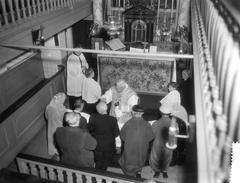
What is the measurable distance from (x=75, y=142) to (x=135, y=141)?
1069mm

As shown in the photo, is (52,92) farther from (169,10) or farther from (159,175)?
(169,10)

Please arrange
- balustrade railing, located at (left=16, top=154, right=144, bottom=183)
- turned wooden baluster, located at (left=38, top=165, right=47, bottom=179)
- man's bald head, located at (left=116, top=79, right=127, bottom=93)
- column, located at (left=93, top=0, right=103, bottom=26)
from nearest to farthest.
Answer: balustrade railing, located at (left=16, top=154, right=144, bottom=183)
turned wooden baluster, located at (left=38, top=165, right=47, bottom=179)
man's bald head, located at (left=116, top=79, right=127, bottom=93)
column, located at (left=93, top=0, right=103, bottom=26)

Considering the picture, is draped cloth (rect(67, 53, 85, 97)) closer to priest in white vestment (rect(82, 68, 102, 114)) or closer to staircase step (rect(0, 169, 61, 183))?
priest in white vestment (rect(82, 68, 102, 114))

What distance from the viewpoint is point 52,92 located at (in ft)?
25.6

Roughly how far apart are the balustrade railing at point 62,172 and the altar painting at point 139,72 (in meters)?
4.79

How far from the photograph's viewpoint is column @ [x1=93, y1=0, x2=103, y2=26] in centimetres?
1105

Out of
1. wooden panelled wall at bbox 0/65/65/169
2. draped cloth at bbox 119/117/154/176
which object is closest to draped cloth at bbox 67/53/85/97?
wooden panelled wall at bbox 0/65/65/169

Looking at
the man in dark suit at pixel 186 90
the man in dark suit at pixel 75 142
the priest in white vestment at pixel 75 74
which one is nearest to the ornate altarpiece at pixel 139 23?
the man in dark suit at pixel 186 90

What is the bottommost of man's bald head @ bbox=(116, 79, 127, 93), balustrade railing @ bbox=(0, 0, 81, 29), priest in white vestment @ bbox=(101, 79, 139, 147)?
priest in white vestment @ bbox=(101, 79, 139, 147)

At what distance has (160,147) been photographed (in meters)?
5.00

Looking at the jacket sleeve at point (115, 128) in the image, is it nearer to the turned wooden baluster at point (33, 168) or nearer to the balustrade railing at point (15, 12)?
the turned wooden baluster at point (33, 168)

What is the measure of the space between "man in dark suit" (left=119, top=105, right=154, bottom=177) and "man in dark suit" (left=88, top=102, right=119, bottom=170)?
0.74 feet

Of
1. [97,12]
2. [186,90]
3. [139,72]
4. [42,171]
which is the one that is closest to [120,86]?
[42,171]

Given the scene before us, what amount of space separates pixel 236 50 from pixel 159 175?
4722 millimetres
